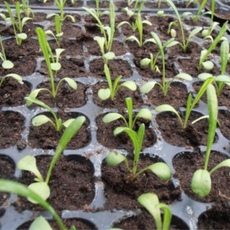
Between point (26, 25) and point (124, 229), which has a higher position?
point (26, 25)

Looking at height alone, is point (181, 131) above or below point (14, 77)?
below

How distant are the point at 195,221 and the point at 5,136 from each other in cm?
53

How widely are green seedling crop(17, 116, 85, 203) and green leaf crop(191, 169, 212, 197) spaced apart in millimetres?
266

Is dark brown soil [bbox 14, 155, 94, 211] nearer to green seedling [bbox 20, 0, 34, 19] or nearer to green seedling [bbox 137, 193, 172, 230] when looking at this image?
green seedling [bbox 137, 193, 172, 230]

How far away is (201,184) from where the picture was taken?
2.28ft

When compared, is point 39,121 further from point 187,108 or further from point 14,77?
point 187,108

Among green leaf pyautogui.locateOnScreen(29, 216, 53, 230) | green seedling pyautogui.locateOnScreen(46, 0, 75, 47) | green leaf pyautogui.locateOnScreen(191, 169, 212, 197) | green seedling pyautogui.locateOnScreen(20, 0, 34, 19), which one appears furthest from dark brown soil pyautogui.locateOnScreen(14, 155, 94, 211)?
green seedling pyautogui.locateOnScreen(20, 0, 34, 19)

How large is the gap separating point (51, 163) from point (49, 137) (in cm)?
19

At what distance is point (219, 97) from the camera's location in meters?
1.11

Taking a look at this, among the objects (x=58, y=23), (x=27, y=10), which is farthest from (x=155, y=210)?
(x=27, y=10)

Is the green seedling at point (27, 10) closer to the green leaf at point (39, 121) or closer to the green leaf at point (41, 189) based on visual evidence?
the green leaf at point (39, 121)

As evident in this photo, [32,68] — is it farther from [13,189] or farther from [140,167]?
[13,189]

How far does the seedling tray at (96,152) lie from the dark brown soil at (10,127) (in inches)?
0.4

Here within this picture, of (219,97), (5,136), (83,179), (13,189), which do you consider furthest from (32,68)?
(13,189)
